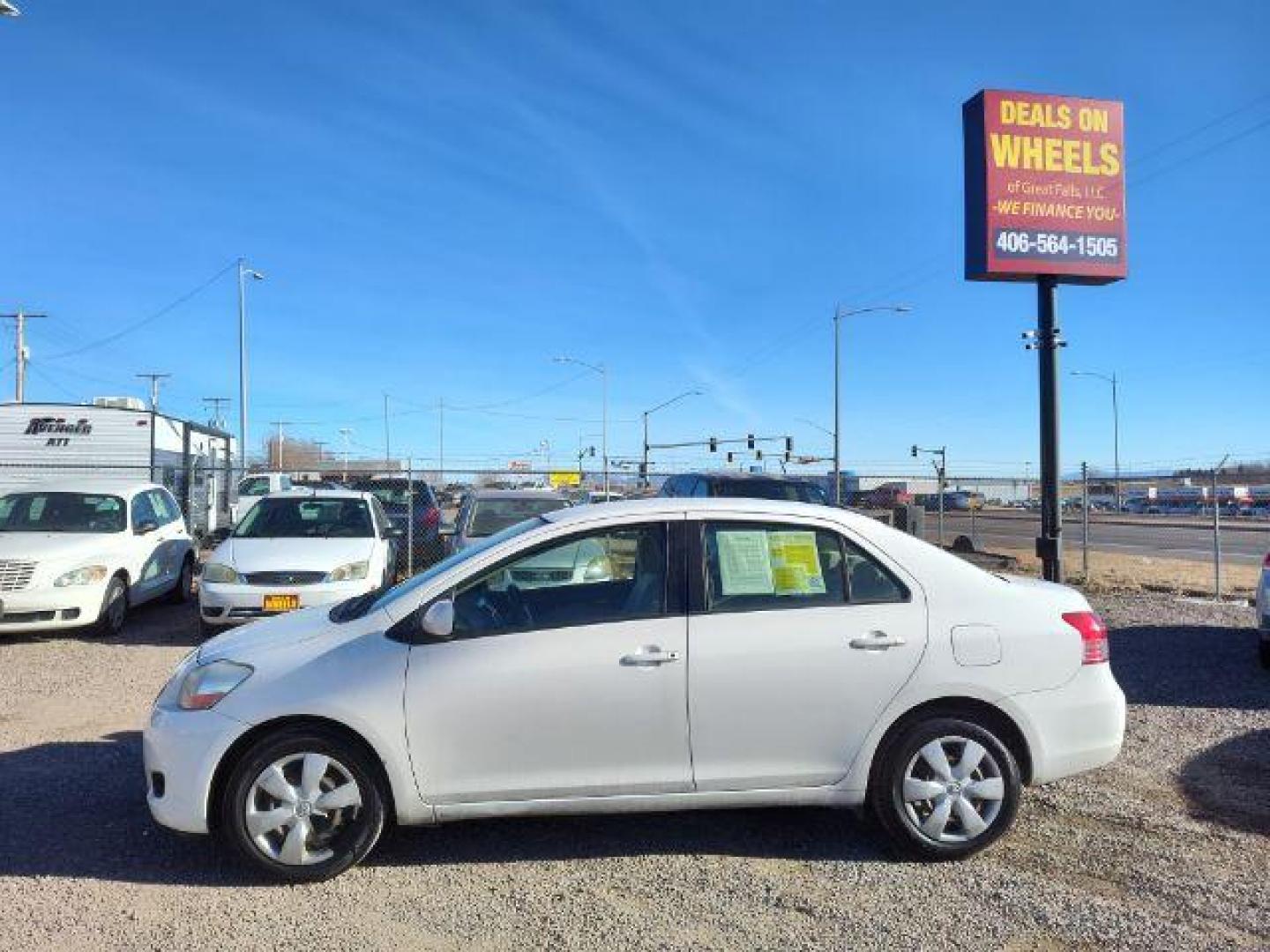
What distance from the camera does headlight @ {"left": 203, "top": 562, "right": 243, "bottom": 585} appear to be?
9.65 m

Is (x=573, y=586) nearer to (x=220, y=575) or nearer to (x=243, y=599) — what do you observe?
(x=243, y=599)

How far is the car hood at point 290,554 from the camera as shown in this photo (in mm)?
9727

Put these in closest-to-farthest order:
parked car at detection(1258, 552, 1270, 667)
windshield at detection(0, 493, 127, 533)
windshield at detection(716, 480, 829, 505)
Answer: parked car at detection(1258, 552, 1270, 667), windshield at detection(0, 493, 127, 533), windshield at detection(716, 480, 829, 505)

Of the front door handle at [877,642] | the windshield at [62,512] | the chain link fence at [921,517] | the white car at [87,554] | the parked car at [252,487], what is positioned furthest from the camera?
the parked car at [252,487]

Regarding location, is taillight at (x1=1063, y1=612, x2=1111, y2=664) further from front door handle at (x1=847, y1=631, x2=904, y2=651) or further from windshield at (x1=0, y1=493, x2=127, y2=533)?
windshield at (x1=0, y1=493, x2=127, y2=533)

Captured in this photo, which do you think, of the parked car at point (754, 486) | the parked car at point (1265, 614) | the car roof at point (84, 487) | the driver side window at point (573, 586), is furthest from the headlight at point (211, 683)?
the parked car at point (754, 486)

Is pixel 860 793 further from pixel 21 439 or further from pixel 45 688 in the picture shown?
pixel 21 439

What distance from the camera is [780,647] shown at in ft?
14.3

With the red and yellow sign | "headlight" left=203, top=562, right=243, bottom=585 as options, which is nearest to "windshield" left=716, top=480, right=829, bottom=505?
the red and yellow sign

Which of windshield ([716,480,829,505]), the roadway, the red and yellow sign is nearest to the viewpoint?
windshield ([716,480,829,505])

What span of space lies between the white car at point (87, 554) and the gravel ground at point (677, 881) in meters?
4.26

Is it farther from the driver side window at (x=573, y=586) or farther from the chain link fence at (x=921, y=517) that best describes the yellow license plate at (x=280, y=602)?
the driver side window at (x=573, y=586)

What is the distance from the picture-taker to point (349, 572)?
390 inches

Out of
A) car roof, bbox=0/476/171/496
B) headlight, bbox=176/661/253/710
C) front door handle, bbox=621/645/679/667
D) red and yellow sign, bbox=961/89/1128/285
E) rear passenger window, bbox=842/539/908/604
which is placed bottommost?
headlight, bbox=176/661/253/710
